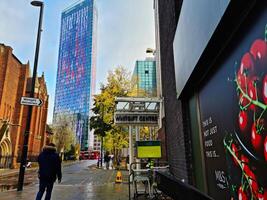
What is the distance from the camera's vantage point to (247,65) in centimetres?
262

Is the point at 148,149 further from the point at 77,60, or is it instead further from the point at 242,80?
the point at 77,60

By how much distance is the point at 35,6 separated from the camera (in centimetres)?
1051

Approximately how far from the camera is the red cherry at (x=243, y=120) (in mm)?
2682

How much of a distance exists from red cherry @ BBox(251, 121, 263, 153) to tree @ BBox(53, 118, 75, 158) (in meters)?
53.2

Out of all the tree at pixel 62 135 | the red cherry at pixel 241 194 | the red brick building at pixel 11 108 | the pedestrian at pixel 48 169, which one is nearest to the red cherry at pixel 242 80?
the red cherry at pixel 241 194

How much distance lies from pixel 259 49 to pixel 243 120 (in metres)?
0.86

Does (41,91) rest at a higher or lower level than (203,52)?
higher

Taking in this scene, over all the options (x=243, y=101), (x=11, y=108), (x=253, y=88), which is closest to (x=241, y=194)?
(x=243, y=101)

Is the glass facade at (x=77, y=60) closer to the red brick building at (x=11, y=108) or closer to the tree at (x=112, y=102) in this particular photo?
the red brick building at (x=11, y=108)

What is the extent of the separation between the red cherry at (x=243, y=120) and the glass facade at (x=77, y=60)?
10390 centimetres

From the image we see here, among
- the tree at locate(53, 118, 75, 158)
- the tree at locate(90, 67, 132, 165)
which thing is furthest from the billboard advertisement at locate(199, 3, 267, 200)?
the tree at locate(53, 118, 75, 158)

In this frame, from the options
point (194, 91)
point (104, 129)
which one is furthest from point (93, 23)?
point (194, 91)

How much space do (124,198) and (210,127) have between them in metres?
4.63

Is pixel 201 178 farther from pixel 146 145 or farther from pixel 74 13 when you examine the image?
pixel 74 13
